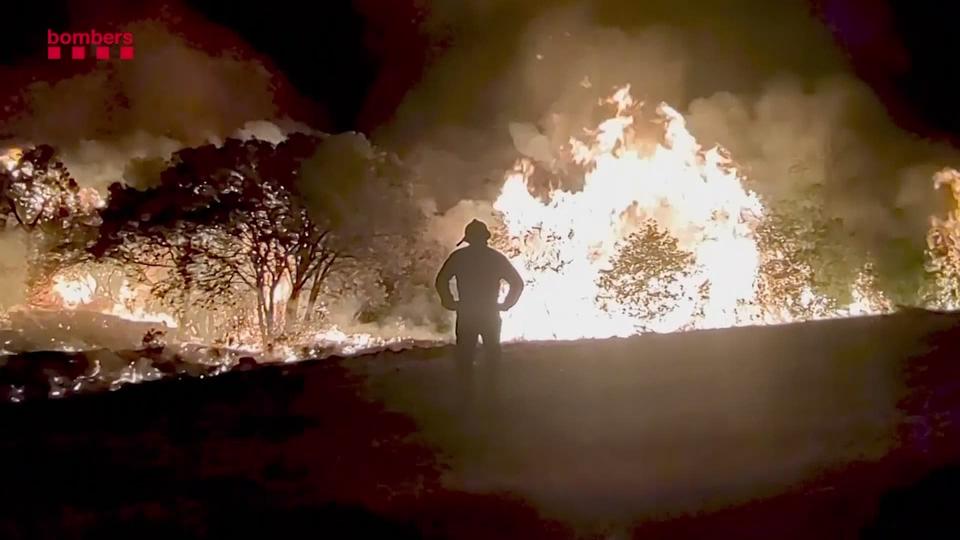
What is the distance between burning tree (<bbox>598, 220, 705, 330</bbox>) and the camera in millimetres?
13641

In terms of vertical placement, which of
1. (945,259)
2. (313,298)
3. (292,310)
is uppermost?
(945,259)

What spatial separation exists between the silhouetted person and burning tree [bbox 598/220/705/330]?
5.79 metres

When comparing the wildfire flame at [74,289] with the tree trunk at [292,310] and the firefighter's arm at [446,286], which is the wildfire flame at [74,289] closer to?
the tree trunk at [292,310]

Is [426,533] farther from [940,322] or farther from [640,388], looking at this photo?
[940,322]

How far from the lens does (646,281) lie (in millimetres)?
13680

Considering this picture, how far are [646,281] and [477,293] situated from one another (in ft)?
20.0

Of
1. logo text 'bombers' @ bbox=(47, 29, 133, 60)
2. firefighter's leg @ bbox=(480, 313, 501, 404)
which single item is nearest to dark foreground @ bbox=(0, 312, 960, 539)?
firefighter's leg @ bbox=(480, 313, 501, 404)

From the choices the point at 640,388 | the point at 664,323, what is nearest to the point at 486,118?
the point at 664,323

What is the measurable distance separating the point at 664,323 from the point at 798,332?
2173mm

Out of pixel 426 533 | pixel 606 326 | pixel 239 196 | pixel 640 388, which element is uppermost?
pixel 239 196

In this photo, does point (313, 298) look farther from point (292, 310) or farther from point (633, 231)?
point (633, 231)

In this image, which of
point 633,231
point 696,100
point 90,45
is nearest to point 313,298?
point 633,231

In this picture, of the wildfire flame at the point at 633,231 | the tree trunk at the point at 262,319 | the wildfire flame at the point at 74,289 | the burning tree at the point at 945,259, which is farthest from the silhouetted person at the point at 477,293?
the burning tree at the point at 945,259

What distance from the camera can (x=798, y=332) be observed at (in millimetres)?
12164
